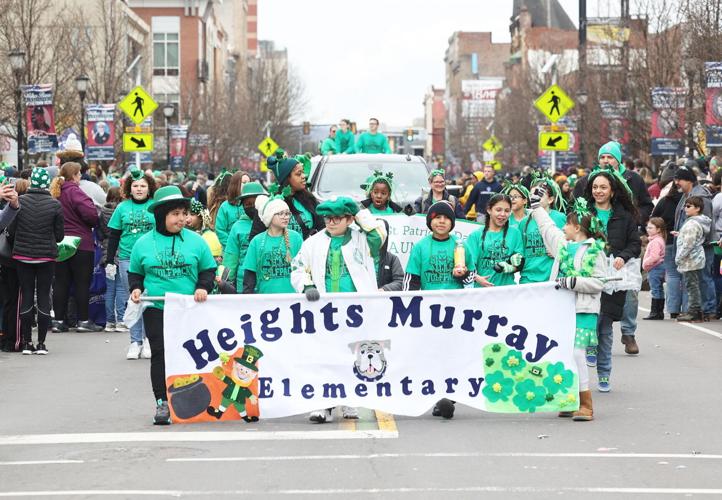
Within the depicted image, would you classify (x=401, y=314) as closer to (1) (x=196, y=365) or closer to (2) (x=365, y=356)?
(2) (x=365, y=356)

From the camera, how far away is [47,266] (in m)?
15.9

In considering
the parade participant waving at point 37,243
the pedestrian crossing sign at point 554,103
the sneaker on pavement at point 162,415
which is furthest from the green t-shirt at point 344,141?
the sneaker on pavement at point 162,415

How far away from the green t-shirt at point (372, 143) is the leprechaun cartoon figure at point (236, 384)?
45.0 feet

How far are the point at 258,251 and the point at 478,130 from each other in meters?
125

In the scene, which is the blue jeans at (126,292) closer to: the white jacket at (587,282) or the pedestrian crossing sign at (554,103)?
the white jacket at (587,282)

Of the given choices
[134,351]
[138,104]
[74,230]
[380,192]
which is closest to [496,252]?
[380,192]

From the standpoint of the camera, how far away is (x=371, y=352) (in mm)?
10773

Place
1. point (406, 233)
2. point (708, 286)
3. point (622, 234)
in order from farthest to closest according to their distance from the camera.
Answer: point (708, 286) → point (406, 233) → point (622, 234)

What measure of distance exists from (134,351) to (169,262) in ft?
16.1

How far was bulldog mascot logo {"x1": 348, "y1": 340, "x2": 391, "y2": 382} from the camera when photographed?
423 inches

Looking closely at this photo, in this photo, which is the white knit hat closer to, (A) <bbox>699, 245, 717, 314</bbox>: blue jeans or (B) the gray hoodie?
(B) the gray hoodie

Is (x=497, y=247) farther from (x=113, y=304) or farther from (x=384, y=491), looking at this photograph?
(x=113, y=304)

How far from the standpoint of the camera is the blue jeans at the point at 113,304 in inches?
701

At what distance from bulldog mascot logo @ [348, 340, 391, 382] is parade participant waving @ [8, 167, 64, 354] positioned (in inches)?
238
